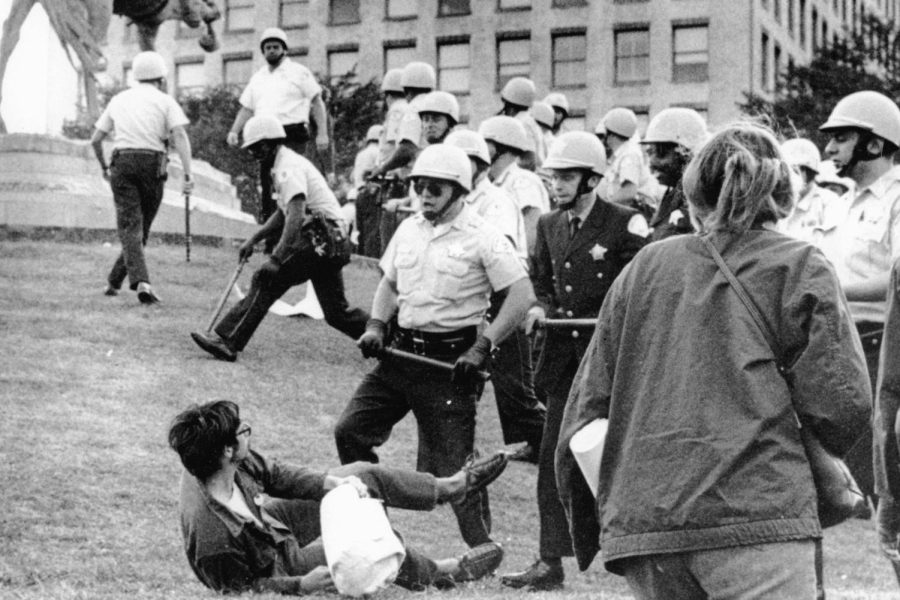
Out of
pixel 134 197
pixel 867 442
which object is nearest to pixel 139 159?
pixel 134 197

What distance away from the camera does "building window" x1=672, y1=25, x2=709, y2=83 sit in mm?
59562

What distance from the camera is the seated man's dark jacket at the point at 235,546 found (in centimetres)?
694

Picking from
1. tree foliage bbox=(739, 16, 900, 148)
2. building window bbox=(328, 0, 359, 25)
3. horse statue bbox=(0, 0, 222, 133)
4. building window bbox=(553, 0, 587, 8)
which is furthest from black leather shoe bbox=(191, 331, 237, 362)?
building window bbox=(328, 0, 359, 25)

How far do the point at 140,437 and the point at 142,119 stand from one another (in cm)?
556

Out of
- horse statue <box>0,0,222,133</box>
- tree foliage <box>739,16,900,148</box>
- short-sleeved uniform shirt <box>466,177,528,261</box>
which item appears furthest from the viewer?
tree foliage <box>739,16,900,148</box>

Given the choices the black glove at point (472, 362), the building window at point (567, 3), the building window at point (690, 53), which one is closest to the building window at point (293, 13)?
the building window at point (567, 3)

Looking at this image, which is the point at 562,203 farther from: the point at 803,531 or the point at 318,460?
the point at 803,531

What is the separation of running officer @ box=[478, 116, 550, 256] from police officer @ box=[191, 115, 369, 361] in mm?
1354

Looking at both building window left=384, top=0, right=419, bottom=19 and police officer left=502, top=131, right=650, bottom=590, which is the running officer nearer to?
→ police officer left=502, top=131, right=650, bottom=590

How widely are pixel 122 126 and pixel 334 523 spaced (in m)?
9.33

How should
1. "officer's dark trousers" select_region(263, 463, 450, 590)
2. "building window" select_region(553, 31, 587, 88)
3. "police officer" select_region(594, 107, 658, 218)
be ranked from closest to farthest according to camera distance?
"officer's dark trousers" select_region(263, 463, 450, 590)
"police officer" select_region(594, 107, 658, 218)
"building window" select_region(553, 31, 587, 88)

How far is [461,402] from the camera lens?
8.19 metres

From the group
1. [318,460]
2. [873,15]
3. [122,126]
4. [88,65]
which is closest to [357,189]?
[88,65]

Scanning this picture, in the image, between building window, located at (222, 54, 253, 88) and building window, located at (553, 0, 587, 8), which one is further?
building window, located at (222, 54, 253, 88)
